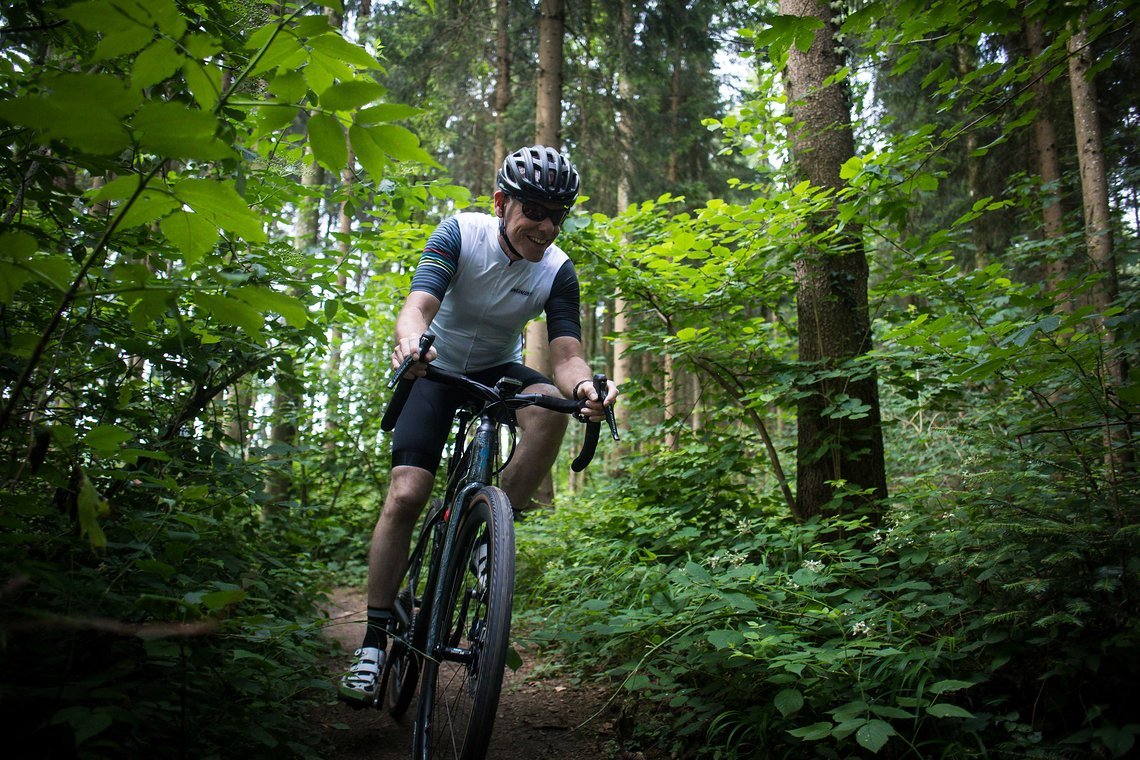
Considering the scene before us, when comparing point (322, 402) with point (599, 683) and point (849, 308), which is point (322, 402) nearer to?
point (599, 683)

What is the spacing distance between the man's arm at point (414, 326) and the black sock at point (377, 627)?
3.66 feet

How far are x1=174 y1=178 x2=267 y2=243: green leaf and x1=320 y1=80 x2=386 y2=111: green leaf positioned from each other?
240 mm

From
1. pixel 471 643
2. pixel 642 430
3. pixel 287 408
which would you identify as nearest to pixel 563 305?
pixel 471 643

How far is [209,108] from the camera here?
1187 millimetres

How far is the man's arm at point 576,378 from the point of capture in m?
2.36

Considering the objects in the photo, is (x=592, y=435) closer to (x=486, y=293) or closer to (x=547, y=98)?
(x=486, y=293)

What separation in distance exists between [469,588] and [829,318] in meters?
2.76

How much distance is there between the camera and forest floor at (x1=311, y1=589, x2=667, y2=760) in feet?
8.66

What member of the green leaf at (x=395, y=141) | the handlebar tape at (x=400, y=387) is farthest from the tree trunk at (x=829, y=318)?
the green leaf at (x=395, y=141)

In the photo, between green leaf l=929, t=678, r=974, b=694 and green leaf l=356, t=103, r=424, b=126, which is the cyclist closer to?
green leaf l=356, t=103, r=424, b=126

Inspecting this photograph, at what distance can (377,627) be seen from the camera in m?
2.67

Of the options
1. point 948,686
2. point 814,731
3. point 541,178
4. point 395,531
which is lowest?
point 814,731

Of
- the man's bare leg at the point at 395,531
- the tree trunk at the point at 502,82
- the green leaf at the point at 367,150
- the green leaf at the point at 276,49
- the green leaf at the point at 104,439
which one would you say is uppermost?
the tree trunk at the point at 502,82

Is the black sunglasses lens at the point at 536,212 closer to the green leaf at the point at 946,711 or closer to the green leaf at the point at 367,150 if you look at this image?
the green leaf at the point at 367,150
